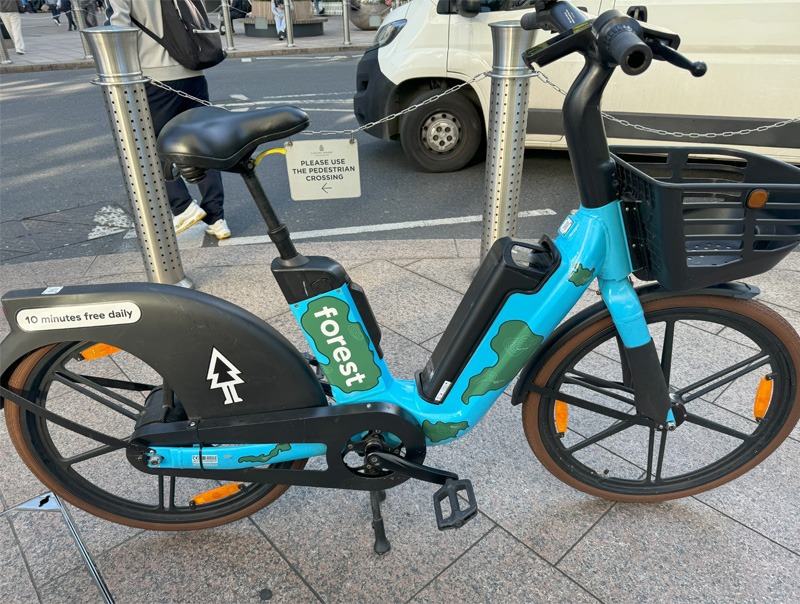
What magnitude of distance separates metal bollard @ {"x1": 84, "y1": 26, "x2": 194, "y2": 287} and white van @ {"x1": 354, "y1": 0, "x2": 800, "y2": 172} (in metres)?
2.71

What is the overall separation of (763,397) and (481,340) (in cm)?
94

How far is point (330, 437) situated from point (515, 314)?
0.64m

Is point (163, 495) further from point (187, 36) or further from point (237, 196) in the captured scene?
point (237, 196)

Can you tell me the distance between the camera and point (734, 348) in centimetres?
289

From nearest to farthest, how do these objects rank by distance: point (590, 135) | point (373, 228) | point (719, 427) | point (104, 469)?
1. point (590, 135)
2. point (719, 427)
3. point (104, 469)
4. point (373, 228)

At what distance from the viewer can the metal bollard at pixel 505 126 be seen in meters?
2.83

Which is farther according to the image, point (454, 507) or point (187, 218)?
point (187, 218)

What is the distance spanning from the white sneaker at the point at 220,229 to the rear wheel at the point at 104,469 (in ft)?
6.72

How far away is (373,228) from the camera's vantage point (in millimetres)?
4633

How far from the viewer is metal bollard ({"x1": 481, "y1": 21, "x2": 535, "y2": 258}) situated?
9.29ft

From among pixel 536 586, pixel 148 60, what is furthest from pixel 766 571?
pixel 148 60

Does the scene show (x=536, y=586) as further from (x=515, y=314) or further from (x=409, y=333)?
(x=409, y=333)

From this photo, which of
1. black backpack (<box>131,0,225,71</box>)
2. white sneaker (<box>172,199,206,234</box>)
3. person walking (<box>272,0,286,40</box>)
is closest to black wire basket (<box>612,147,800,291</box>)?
black backpack (<box>131,0,225,71</box>)

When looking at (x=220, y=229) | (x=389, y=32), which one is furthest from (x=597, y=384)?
(x=389, y=32)
